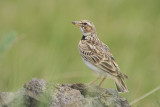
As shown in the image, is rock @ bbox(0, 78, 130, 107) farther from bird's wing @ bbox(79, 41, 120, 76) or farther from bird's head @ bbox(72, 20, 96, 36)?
bird's head @ bbox(72, 20, 96, 36)

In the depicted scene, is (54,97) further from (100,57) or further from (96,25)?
(96,25)

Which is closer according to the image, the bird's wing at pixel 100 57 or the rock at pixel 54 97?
the rock at pixel 54 97

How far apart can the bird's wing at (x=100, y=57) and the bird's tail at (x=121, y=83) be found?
0.07 meters

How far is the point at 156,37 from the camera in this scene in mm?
14398

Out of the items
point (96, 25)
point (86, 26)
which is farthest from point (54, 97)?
point (96, 25)

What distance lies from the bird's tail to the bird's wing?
69 mm

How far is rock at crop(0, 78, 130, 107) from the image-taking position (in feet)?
16.5

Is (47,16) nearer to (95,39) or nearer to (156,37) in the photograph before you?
(156,37)

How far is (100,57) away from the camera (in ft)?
24.5

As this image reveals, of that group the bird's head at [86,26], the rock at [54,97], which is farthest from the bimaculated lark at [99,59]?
the rock at [54,97]

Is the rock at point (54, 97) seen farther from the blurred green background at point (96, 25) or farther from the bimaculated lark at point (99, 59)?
the blurred green background at point (96, 25)

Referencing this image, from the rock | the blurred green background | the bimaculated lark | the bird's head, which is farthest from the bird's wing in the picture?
the blurred green background

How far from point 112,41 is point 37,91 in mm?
8689

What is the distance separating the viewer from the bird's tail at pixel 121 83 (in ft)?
21.9
